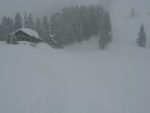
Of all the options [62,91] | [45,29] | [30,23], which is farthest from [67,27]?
[62,91]

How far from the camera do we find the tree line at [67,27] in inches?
1914

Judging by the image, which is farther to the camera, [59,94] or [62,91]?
[62,91]

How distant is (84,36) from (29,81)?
A: 45.0 m

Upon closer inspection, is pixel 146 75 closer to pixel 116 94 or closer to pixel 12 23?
pixel 116 94

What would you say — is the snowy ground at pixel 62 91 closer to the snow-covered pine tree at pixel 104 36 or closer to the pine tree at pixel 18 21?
the snow-covered pine tree at pixel 104 36

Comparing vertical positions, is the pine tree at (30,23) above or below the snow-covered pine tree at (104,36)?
above

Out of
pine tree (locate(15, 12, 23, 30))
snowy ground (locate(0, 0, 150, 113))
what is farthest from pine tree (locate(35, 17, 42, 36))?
snowy ground (locate(0, 0, 150, 113))

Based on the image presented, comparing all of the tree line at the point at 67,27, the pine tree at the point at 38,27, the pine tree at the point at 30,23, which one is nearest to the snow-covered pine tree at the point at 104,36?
the tree line at the point at 67,27

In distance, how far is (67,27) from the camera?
53.2 metres

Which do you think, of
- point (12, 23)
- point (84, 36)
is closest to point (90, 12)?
point (84, 36)

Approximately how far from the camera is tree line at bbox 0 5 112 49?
48619mm

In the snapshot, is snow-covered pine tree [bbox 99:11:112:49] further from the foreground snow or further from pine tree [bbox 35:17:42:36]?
the foreground snow

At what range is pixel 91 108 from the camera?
1211 cm

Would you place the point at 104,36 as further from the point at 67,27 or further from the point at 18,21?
the point at 18,21
